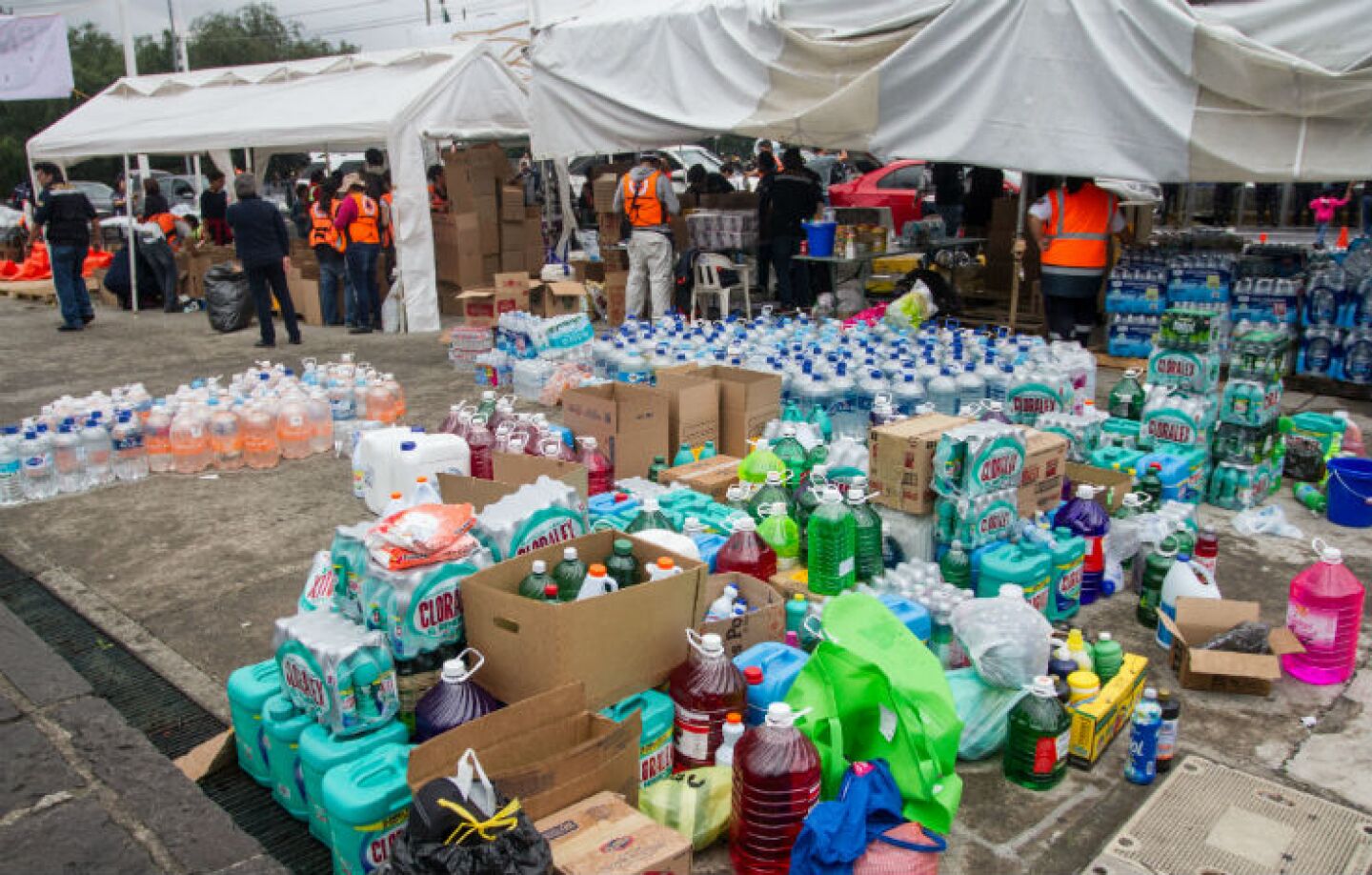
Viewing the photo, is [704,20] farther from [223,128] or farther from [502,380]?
[223,128]

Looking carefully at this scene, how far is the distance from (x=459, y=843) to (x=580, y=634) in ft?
2.75

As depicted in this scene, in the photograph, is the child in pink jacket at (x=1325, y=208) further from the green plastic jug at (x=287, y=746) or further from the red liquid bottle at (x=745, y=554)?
the green plastic jug at (x=287, y=746)

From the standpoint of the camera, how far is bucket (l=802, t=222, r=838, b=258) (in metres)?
10.6

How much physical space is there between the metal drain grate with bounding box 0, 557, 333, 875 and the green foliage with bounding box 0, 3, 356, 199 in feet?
83.3

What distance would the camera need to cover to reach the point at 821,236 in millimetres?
10594

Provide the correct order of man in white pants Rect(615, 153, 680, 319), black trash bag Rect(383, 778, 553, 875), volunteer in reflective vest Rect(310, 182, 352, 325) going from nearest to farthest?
1. black trash bag Rect(383, 778, 553, 875)
2. man in white pants Rect(615, 153, 680, 319)
3. volunteer in reflective vest Rect(310, 182, 352, 325)

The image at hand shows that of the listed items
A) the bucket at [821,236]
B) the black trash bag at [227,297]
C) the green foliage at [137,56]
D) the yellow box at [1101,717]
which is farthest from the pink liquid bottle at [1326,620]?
the green foliage at [137,56]

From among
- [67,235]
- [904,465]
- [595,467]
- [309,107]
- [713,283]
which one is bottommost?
[595,467]

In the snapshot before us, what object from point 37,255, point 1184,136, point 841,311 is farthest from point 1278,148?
point 37,255

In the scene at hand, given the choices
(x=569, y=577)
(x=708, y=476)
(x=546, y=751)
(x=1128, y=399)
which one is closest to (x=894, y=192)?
(x=1128, y=399)

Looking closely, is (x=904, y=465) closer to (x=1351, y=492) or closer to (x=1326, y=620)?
(x=1326, y=620)

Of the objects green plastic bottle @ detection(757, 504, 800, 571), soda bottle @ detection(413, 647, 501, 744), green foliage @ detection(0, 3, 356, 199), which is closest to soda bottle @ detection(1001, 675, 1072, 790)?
green plastic bottle @ detection(757, 504, 800, 571)

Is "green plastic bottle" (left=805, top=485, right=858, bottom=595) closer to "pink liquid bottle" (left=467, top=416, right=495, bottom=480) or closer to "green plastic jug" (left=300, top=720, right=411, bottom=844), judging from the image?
"green plastic jug" (left=300, top=720, right=411, bottom=844)

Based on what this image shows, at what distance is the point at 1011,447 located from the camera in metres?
4.27
